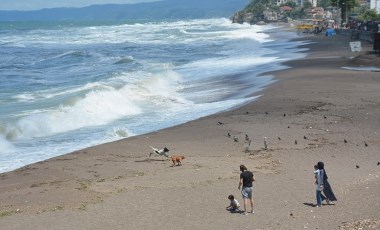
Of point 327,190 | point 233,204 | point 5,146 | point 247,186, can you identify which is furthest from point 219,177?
point 5,146

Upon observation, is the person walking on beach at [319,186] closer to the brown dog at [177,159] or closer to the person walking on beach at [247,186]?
the person walking on beach at [247,186]

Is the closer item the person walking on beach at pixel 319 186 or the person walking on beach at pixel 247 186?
the person walking on beach at pixel 247 186

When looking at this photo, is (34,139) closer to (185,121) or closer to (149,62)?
(185,121)

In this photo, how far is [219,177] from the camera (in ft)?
49.2

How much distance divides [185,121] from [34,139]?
18.5 feet

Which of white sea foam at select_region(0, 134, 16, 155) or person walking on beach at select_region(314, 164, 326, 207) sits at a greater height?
person walking on beach at select_region(314, 164, 326, 207)

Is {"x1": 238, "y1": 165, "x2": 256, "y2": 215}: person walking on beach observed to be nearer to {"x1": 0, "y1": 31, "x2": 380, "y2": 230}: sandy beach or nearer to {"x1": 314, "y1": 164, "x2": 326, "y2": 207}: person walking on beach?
{"x1": 0, "y1": 31, "x2": 380, "y2": 230}: sandy beach

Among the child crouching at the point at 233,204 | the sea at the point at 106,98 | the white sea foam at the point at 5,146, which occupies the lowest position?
the sea at the point at 106,98

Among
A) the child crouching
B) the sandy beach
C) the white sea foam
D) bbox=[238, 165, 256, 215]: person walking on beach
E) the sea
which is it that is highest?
bbox=[238, 165, 256, 215]: person walking on beach

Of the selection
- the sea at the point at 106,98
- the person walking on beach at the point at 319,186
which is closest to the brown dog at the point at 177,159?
the sea at the point at 106,98

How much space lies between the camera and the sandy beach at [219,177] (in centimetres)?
1196

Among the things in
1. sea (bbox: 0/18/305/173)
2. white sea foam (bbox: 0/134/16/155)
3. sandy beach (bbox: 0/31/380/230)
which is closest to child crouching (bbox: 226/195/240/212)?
sandy beach (bbox: 0/31/380/230)

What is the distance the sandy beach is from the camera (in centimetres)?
1196

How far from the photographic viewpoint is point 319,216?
11773 millimetres
